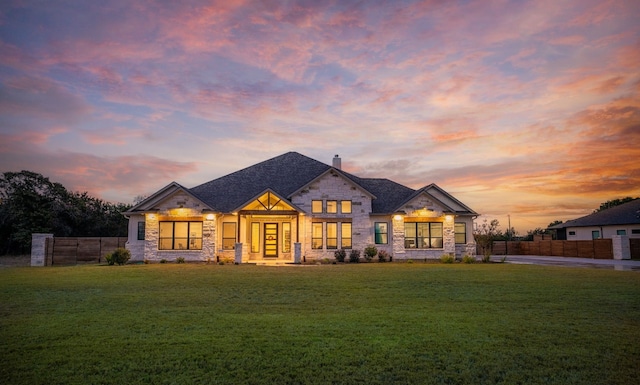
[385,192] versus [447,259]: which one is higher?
[385,192]

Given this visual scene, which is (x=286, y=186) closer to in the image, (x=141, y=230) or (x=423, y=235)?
(x=141, y=230)

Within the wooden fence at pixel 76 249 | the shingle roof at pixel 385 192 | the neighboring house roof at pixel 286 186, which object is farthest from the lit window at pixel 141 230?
the shingle roof at pixel 385 192

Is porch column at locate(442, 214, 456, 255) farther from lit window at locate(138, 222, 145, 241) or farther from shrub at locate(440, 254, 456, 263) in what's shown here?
lit window at locate(138, 222, 145, 241)

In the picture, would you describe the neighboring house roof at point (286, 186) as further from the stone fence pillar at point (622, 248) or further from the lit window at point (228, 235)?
the stone fence pillar at point (622, 248)

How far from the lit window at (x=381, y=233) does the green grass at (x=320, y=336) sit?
56.3 feet

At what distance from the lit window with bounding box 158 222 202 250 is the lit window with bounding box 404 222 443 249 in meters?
14.9

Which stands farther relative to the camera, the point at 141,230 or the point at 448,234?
the point at 448,234

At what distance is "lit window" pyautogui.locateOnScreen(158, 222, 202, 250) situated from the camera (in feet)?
94.4

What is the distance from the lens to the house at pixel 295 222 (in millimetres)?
28328

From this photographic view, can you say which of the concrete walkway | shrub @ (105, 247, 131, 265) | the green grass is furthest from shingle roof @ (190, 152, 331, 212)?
the green grass

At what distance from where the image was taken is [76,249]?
91.2 feet

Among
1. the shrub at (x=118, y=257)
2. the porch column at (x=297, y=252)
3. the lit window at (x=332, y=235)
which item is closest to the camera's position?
the shrub at (x=118, y=257)

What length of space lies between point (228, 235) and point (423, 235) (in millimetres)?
14183

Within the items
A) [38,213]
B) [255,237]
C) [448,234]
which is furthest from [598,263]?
[38,213]
